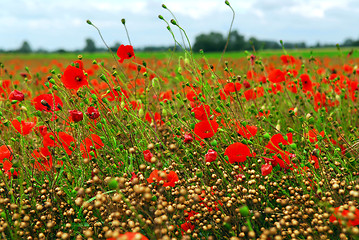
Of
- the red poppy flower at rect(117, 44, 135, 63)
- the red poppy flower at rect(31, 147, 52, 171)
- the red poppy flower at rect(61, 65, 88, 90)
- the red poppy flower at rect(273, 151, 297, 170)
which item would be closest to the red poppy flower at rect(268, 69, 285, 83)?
the red poppy flower at rect(273, 151, 297, 170)

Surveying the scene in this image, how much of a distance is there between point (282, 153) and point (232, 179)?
32 centimetres

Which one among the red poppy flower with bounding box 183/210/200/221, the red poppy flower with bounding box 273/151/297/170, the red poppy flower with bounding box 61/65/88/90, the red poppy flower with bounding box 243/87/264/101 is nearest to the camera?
the red poppy flower with bounding box 183/210/200/221

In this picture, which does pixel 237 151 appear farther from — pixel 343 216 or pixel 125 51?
pixel 125 51

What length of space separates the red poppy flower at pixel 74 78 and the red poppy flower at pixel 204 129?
874mm

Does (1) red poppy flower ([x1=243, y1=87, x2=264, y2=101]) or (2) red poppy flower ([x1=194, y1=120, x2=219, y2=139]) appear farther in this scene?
(1) red poppy flower ([x1=243, y1=87, x2=264, y2=101])

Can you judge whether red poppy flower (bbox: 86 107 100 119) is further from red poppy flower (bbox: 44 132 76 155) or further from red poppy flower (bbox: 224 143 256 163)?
red poppy flower (bbox: 224 143 256 163)

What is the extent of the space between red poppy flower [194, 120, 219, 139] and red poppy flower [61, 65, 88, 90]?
2.87 feet

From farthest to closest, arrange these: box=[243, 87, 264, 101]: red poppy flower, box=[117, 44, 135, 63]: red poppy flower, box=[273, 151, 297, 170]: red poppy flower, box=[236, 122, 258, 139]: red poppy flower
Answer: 1. box=[243, 87, 264, 101]: red poppy flower
2. box=[117, 44, 135, 63]: red poppy flower
3. box=[236, 122, 258, 139]: red poppy flower
4. box=[273, 151, 297, 170]: red poppy flower

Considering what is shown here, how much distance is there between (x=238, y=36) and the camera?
139ft

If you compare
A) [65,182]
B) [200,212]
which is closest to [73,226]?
[65,182]

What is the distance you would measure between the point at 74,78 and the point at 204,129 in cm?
100

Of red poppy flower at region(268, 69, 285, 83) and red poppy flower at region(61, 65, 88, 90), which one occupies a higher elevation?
red poppy flower at region(61, 65, 88, 90)

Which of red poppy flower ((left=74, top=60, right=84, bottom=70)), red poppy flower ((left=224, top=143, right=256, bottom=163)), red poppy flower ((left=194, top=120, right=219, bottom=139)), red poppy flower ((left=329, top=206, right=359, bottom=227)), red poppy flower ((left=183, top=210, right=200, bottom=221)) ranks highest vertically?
red poppy flower ((left=74, top=60, right=84, bottom=70))

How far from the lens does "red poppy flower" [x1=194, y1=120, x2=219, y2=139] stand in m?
1.72
